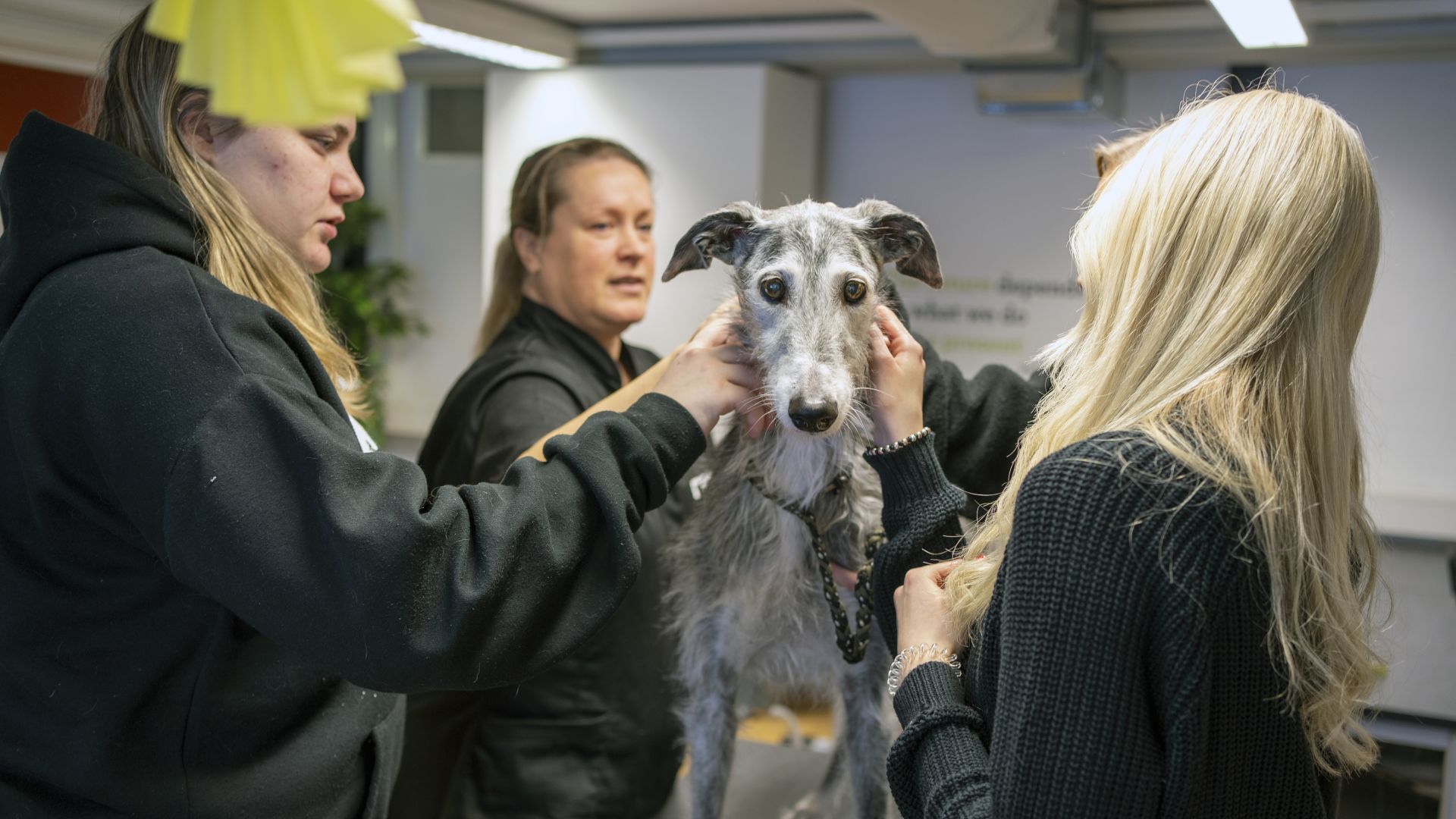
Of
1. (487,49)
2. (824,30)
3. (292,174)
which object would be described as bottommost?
(292,174)

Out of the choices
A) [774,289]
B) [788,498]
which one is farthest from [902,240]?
[788,498]

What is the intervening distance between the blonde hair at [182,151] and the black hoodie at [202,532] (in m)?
0.04

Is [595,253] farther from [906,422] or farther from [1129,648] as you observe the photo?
[1129,648]

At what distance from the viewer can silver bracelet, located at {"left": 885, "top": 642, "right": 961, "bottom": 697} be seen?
141 centimetres

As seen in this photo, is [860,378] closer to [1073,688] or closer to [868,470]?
[868,470]

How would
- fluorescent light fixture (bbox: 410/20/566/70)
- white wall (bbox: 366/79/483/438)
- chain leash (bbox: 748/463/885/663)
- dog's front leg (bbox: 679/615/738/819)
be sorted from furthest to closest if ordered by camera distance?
1. white wall (bbox: 366/79/483/438)
2. fluorescent light fixture (bbox: 410/20/566/70)
3. dog's front leg (bbox: 679/615/738/819)
4. chain leash (bbox: 748/463/885/663)

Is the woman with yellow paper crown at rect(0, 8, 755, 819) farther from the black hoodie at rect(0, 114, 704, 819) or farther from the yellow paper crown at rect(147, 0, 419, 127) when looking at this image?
the yellow paper crown at rect(147, 0, 419, 127)

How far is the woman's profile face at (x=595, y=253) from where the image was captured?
2648mm

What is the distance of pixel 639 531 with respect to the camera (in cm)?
213

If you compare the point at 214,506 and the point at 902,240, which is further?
the point at 902,240

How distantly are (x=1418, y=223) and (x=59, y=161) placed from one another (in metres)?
4.89

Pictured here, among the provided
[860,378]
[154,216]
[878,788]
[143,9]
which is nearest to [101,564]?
[154,216]

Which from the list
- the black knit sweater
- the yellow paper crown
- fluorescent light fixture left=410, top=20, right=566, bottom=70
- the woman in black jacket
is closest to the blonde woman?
the black knit sweater

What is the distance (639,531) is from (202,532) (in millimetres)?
1008
